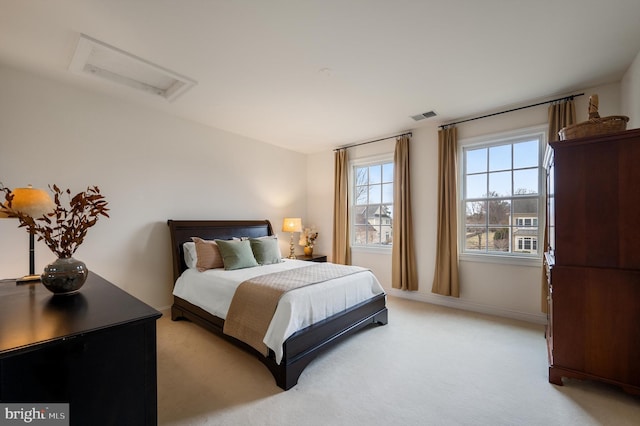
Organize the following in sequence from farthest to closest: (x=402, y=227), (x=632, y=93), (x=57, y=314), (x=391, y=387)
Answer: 1. (x=402, y=227)
2. (x=632, y=93)
3. (x=391, y=387)
4. (x=57, y=314)

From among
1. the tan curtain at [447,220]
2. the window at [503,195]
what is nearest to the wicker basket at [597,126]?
the window at [503,195]

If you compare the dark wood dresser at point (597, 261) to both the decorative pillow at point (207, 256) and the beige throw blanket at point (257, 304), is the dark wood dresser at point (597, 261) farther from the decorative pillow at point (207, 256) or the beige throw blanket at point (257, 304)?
the decorative pillow at point (207, 256)

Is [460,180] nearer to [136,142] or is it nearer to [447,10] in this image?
[447,10]

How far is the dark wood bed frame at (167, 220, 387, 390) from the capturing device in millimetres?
2115

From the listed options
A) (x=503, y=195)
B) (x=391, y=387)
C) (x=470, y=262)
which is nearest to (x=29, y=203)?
(x=391, y=387)

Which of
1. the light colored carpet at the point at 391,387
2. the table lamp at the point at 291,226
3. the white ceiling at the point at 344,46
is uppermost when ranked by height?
the white ceiling at the point at 344,46

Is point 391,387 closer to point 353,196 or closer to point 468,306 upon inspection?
point 468,306

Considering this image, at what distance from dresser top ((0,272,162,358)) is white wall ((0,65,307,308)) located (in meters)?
1.55

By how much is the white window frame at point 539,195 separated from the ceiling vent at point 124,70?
3628 millimetres

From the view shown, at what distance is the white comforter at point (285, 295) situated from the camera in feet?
7.08

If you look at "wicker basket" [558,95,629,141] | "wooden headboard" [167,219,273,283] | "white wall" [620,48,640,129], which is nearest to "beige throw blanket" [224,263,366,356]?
"wooden headboard" [167,219,273,283]

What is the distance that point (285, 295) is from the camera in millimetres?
2275

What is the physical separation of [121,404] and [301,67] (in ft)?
8.87

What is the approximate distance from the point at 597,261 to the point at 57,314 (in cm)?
325
